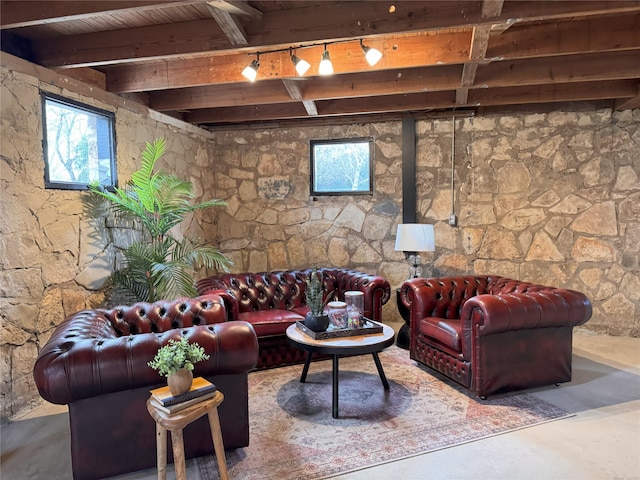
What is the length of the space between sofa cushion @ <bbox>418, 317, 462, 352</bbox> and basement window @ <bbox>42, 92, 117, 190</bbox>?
2.92 metres

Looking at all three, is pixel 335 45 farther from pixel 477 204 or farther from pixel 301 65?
pixel 477 204

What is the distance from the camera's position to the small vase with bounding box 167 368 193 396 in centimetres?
178

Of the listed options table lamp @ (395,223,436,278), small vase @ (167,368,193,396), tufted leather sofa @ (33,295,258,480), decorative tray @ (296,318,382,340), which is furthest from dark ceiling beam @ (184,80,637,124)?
small vase @ (167,368,193,396)

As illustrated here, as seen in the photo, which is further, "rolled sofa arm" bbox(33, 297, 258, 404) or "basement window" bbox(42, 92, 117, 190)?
"basement window" bbox(42, 92, 117, 190)

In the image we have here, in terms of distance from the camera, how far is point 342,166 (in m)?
4.93

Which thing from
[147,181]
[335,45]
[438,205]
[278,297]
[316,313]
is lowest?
[278,297]

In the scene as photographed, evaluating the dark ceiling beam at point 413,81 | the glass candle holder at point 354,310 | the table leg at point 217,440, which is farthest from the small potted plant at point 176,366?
the dark ceiling beam at point 413,81

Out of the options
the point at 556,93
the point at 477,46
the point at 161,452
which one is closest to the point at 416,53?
the point at 477,46

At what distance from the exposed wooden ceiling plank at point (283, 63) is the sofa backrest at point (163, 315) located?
6.06 feet

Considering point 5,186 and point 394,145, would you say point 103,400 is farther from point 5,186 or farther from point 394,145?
point 394,145

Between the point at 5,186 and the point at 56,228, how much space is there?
45cm

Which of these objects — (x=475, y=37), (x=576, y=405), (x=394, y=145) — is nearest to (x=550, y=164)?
(x=394, y=145)

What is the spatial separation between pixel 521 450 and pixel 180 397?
5.95 ft

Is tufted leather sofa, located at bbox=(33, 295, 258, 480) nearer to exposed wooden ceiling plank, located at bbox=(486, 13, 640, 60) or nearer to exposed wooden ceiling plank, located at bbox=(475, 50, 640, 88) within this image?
exposed wooden ceiling plank, located at bbox=(486, 13, 640, 60)
